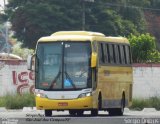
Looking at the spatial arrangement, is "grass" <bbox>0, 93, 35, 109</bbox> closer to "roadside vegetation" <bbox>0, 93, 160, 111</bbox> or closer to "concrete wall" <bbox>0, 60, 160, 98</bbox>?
"roadside vegetation" <bbox>0, 93, 160, 111</bbox>

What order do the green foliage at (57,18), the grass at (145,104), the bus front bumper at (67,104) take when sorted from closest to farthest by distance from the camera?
the bus front bumper at (67,104), the grass at (145,104), the green foliage at (57,18)

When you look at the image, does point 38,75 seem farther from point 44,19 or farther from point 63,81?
point 44,19

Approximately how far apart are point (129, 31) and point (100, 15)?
329 centimetres

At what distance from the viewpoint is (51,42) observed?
103 feet

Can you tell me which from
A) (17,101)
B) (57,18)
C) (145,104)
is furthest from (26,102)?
(57,18)

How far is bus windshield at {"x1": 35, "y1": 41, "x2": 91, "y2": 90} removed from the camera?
102 feet

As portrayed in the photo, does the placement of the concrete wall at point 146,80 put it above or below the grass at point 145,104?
above

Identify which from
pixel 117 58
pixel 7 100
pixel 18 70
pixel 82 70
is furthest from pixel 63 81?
pixel 18 70

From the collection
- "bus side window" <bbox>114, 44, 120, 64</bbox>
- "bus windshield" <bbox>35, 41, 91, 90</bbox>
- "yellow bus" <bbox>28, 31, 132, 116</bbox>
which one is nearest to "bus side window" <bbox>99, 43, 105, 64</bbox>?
"yellow bus" <bbox>28, 31, 132, 116</bbox>

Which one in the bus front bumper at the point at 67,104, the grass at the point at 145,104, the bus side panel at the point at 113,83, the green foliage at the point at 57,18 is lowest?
the grass at the point at 145,104

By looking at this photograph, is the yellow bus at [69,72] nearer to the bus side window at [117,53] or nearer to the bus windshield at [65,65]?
the bus windshield at [65,65]

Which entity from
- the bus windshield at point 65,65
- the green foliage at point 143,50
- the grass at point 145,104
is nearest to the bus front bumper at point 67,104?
the bus windshield at point 65,65

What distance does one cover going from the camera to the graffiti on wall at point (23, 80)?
48.3 m

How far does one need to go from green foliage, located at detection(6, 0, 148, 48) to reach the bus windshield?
40868 mm
